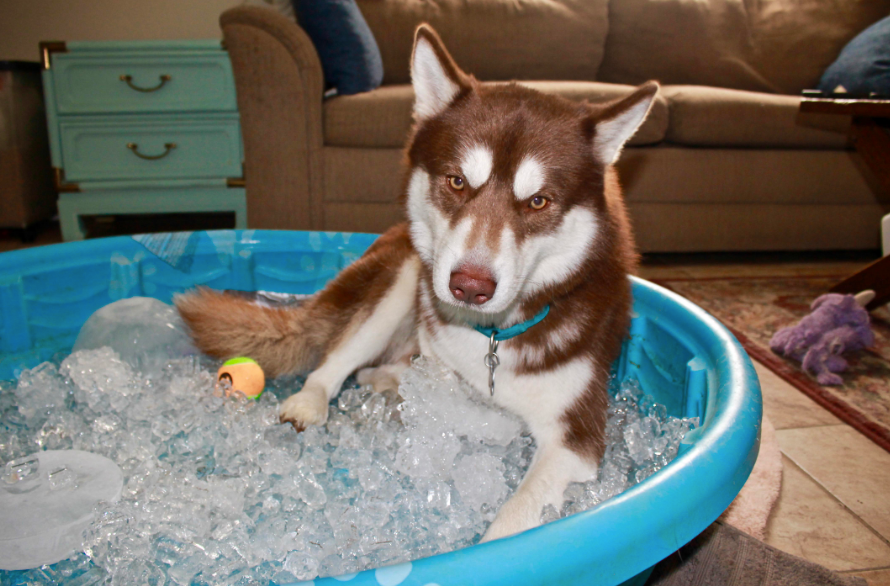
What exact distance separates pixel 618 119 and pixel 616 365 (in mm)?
948

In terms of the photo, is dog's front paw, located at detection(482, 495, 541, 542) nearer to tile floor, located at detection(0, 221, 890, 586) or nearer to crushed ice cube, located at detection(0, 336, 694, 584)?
crushed ice cube, located at detection(0, 336, 694, 584)

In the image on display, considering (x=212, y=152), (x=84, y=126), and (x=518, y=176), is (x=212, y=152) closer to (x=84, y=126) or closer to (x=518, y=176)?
(x=84, y=126)

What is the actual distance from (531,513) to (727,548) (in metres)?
0.48

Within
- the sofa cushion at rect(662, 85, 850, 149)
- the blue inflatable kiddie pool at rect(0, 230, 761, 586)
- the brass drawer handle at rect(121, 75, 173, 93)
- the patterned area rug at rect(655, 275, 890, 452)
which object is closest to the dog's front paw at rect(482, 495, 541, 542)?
the blue inflatable kiddie pool at rect(0, 230, 761, 586)

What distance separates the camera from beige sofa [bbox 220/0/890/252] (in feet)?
9.95

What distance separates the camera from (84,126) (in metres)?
3.29

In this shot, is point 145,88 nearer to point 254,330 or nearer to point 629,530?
point 254,330

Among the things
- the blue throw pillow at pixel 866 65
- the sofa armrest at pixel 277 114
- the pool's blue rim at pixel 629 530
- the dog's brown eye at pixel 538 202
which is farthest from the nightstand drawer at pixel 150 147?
the blue throw pillow at pixel 866 65

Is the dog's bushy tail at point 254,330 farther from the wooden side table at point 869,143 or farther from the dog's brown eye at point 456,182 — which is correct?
the wooden side table at point 869,143

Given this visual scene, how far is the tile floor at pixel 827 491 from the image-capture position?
1.38 metres

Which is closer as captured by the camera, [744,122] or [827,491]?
[827,491]

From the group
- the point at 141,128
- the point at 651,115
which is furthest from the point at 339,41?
the point at 651,115

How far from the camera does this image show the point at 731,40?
4.19 m

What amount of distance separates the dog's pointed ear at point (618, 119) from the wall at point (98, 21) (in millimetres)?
4082
